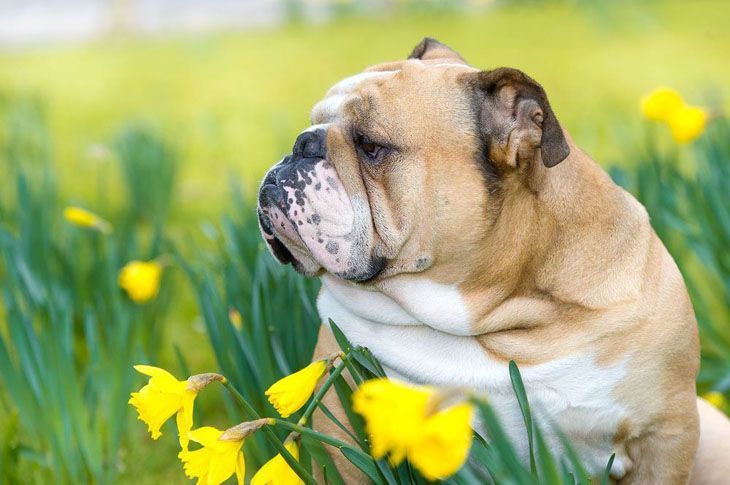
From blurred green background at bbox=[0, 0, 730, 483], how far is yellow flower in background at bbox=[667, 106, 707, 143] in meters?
0.10

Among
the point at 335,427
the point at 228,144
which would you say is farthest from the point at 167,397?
the point at 228,144

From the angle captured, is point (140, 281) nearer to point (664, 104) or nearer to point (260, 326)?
point (260, 326)

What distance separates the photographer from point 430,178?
1.72 m

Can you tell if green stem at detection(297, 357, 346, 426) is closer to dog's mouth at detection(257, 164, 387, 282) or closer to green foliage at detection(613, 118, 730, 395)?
dog's mouth at detection(257, 164, 387, 282)

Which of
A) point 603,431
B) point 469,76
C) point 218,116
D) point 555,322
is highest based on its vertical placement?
point 469,76

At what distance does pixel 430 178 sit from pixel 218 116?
12.9 feet

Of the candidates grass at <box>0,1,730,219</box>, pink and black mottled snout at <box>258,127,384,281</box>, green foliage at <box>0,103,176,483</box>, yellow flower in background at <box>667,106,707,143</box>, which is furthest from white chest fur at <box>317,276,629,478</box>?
grass at <box>0,1,730,219</box>

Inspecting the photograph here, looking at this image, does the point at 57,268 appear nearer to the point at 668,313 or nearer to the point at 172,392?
the point at 172,392

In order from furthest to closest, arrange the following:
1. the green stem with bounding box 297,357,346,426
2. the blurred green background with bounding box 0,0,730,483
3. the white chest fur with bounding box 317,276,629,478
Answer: the blurred green background with bounding box 0,0,730,483 → the white chest fur with bounding box 317,276,629,478 → the green stem with bounding box 297,357,346,426

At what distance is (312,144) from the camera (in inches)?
70.6

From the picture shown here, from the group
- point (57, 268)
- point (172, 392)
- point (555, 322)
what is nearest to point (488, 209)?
point (555, 322)

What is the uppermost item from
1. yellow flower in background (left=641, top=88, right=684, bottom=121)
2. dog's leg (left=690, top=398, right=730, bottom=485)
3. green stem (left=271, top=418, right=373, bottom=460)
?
yellow flower in background (left=641, top=88, right=684, bottom=121)

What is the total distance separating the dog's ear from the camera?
1701 millimetres

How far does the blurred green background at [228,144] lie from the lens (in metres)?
2.21
